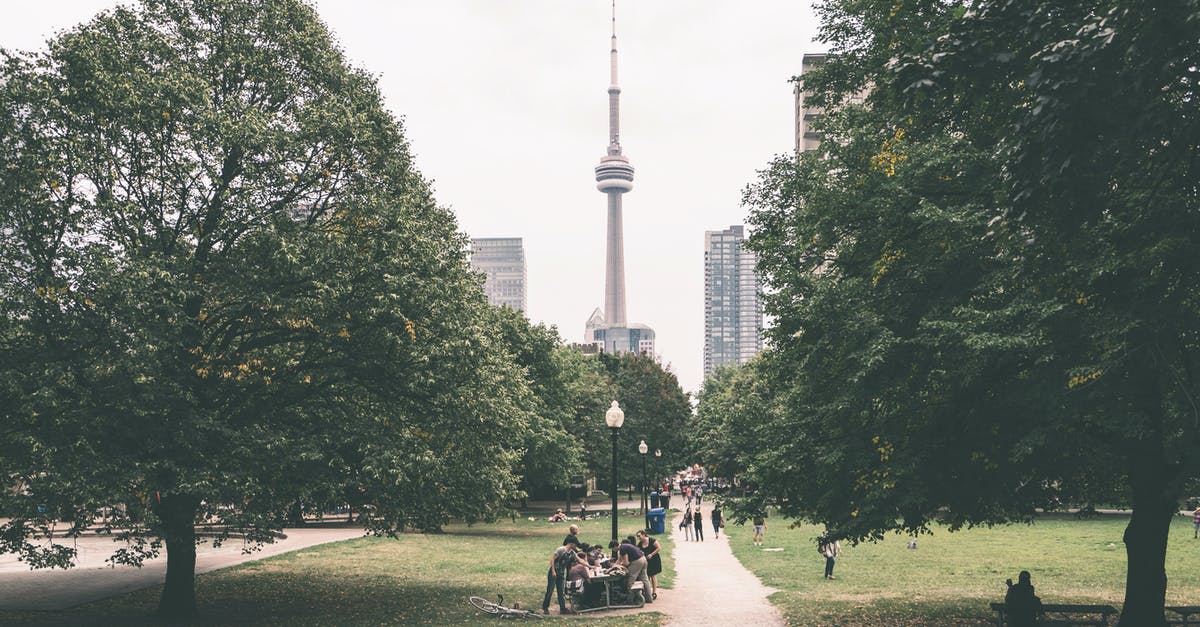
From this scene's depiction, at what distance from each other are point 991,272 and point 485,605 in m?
11.9

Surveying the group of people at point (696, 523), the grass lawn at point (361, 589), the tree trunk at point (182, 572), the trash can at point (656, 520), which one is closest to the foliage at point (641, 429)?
the group of people at point (696, 523)

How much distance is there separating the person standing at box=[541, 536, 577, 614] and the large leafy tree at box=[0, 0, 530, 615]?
2.01m

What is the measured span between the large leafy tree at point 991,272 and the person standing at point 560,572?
4338mm

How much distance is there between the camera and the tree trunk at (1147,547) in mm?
14422

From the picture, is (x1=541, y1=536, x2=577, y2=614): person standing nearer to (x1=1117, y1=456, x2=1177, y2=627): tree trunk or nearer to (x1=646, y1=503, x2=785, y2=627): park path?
(x1=646, y1=503, x2=785, y2=627): park path

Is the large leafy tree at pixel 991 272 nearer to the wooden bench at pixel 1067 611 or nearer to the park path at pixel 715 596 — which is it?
the wooden bench at pixel 1067 611

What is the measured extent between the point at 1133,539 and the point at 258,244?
16.0 meters

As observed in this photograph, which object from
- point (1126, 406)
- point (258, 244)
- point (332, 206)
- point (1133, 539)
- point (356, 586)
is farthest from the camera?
point (356, 586)

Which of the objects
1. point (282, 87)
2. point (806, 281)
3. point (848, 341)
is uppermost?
point (282, 87)

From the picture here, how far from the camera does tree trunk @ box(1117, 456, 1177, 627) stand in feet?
47.3

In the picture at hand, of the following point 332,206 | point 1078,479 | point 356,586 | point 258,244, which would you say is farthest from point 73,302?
point 1078,479

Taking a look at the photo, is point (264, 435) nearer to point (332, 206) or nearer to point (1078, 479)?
point (332, 206)

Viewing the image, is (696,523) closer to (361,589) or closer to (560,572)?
(361,589)

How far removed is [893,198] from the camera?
15.5 meters
